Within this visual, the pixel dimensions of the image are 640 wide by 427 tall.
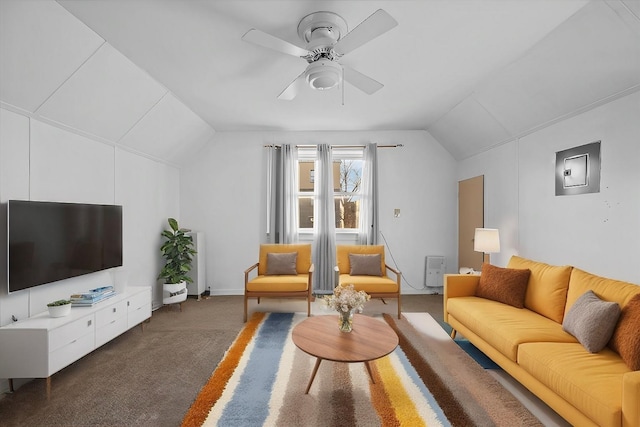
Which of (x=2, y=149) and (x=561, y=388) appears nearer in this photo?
(x=561, y=388)

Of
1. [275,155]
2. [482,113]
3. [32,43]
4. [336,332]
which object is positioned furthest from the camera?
[275,155]

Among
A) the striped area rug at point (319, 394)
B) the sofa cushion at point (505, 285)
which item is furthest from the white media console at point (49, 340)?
the sofa cushion at point (505, 285)

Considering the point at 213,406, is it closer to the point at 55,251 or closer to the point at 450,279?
the point at 55,251

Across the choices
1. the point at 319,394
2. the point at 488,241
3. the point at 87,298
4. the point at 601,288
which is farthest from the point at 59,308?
the point at 488,241

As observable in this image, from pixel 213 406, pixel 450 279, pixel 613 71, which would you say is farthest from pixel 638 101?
pixel 213 406

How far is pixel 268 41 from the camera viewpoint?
2.11 m

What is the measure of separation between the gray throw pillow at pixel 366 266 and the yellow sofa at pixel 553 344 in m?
1.12

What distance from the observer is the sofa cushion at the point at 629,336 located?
1821 millimetres

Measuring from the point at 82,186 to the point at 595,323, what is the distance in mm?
4644

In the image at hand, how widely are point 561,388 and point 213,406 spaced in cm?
226

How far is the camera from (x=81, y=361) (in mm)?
2857

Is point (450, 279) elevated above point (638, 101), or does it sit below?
below

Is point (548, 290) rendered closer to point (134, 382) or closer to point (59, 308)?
point (134, 382)

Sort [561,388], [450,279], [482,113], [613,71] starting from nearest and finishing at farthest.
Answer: [561,388]
[613,71]
[450,279]
[482,113]
